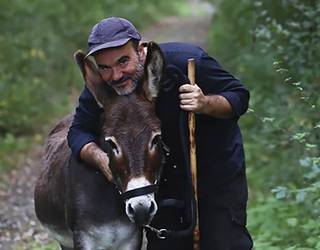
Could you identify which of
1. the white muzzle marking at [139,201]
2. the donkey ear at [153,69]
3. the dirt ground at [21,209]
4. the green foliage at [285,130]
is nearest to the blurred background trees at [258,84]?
the green foliage at [285,130]

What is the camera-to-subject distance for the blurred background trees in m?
6.68

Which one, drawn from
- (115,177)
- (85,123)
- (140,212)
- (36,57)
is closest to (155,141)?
(115,177)

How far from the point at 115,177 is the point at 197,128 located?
613mm

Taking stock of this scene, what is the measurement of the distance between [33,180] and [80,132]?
215 inches

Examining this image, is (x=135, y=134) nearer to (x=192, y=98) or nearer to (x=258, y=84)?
(x=192, y=98)

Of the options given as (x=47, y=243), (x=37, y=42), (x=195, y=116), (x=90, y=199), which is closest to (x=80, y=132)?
(x=90, y=199)

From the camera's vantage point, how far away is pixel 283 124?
8094 mm

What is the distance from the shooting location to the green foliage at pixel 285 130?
6305 millimetres

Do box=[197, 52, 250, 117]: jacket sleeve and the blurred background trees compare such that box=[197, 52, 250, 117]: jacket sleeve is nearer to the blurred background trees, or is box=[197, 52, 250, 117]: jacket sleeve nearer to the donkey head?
the donkey head

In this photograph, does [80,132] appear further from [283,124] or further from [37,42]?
[37,42]

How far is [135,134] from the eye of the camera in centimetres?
386

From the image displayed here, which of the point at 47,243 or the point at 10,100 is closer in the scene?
the point at 47,243

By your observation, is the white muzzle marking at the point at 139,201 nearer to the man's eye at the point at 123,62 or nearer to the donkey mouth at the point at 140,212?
the donkey mouth at the point at 140,212

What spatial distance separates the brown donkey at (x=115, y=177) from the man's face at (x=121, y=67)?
0.04 metres
